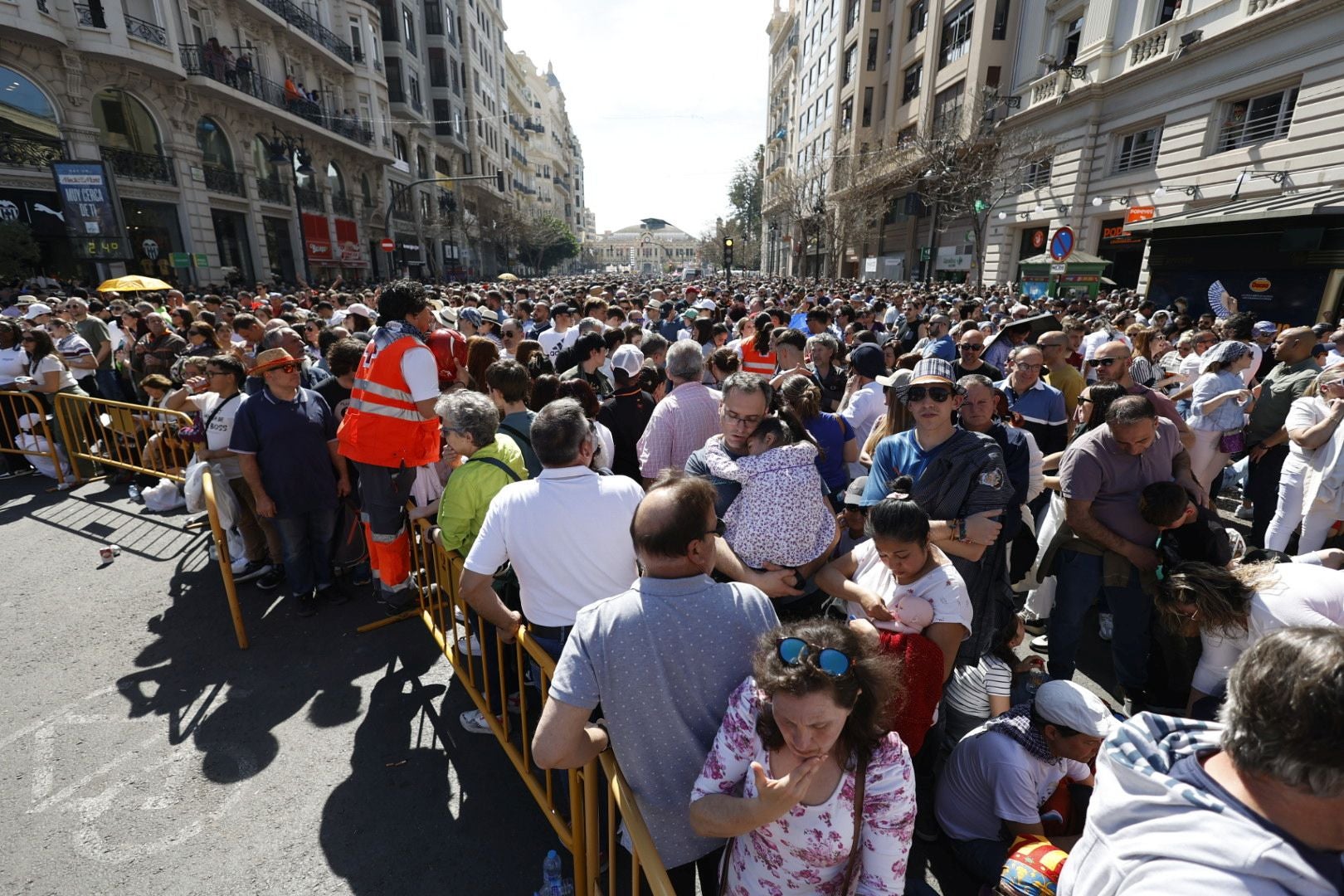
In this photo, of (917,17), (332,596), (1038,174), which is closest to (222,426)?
(332,596)

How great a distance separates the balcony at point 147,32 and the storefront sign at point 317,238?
31.1 feet

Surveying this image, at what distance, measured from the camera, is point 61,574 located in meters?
5.17

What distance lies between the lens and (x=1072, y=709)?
238 centimetres

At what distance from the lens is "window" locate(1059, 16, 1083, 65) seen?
2281 cm

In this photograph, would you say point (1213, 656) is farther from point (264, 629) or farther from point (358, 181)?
point (358, 181)

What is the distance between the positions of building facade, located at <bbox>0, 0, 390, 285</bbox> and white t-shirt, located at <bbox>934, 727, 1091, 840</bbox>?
22.9 meters

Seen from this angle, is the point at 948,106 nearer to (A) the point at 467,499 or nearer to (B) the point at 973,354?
(B) the point at 973,354

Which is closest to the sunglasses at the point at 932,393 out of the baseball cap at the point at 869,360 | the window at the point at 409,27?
the baseball cap at the point at 869,360

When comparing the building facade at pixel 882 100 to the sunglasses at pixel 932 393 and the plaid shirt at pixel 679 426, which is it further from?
the sunglasses at pixel 932 393

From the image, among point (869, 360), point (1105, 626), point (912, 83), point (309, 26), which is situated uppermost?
point (912, 83)

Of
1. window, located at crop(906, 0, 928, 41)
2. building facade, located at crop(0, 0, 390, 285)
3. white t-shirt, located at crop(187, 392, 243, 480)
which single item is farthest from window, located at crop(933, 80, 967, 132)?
white t-shirt, located at crop(187, 392, 243, 480)

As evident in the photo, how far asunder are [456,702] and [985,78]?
34659mm

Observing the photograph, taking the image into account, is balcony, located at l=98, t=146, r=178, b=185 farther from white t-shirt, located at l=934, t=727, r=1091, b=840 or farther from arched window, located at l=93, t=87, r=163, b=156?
white t-shirt, located at l=934, t=727, r=1091, b=840

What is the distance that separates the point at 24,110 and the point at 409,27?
3027cm
